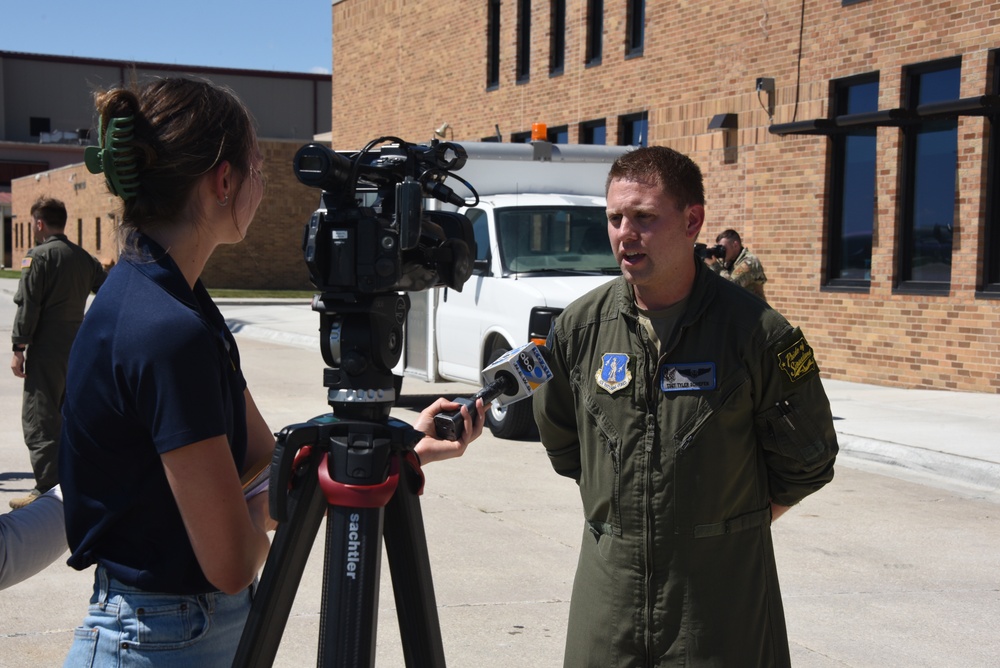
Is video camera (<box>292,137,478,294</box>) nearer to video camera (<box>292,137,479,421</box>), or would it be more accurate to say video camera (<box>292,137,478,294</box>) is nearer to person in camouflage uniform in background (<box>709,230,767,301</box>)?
video camera (<box>292,137,479,421</box>)

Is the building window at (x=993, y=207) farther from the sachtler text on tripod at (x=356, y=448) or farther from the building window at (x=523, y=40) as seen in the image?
the sachtler text on tripod at (x=356, y=448)

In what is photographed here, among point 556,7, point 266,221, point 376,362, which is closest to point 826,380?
point 556,7

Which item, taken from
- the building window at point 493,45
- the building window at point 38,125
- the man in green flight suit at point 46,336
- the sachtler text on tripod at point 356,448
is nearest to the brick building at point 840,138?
the building window at point 493,45

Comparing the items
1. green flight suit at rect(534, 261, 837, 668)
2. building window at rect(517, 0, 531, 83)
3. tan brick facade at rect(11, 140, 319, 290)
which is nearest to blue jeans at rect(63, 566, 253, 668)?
green flight suit at rect(534, 261, 837, 668)

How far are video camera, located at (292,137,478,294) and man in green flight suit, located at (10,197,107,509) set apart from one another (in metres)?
5.77

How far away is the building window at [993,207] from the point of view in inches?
514

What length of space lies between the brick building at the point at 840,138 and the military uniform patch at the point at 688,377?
10.9 m

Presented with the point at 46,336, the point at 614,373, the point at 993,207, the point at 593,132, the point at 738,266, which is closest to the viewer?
the point at 614,373

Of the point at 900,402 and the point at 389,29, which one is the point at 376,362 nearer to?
the point at 900,402

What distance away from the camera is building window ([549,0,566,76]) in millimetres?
21250

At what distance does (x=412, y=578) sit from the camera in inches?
89.8

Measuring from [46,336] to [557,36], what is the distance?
15.4 metres

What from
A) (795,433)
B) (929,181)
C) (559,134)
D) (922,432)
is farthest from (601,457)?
(559,134)

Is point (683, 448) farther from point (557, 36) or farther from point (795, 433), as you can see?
point (557, 36)
